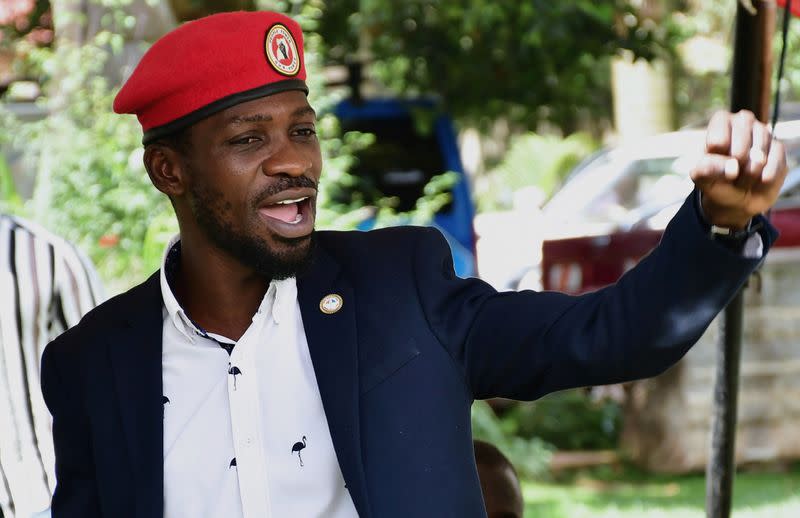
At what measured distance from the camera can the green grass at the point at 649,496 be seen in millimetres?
6566

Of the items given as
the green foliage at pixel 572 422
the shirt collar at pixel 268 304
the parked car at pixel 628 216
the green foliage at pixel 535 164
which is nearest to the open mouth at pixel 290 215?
the shirt collar at pixel 268 304

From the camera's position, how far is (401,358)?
232 cm

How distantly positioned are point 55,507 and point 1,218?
92cm

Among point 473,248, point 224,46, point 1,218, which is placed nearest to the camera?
point 224,46

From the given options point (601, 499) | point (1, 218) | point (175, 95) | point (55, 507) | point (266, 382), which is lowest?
point (601, 499)

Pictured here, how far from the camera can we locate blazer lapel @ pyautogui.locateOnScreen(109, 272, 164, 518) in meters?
2.34

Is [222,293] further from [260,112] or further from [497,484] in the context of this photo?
[497,484]

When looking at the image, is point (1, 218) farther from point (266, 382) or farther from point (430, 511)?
point (430, 511)

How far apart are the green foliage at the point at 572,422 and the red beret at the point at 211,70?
5.82m

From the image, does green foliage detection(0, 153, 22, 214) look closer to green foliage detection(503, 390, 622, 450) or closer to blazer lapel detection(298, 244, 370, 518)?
green foliage detection(503, 390, 622, 450)

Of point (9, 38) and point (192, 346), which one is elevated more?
point (9, 38)

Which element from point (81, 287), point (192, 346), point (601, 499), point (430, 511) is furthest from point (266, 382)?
point (601, 499)

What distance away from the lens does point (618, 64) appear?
1373 centimetres

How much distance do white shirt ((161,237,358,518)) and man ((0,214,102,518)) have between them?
755 millimetres
